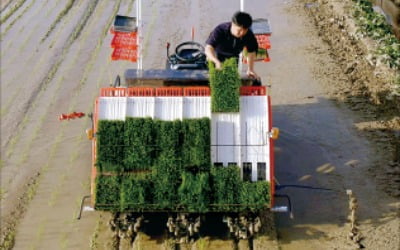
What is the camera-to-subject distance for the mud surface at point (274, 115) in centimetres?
920

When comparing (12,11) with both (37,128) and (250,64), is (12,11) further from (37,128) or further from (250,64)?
(250,64)

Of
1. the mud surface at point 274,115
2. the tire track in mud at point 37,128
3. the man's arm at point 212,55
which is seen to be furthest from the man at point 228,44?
the tire track in mud at point 37,128

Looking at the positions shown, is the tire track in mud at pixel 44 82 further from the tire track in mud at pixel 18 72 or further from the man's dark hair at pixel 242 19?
the man's dark hair at pixel 242 19

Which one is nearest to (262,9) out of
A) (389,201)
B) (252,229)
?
(389,201)

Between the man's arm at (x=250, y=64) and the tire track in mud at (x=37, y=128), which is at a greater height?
the man's arm at (x=250, y=64)

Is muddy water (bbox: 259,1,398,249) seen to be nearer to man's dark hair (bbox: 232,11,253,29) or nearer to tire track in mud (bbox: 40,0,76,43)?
man's dark hair (bbox: 232,11,253,29)

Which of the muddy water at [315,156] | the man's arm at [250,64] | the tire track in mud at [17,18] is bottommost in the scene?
the muddy water at [315,156]

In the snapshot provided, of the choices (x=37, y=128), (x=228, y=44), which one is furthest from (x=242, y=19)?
(x=37, y=128)

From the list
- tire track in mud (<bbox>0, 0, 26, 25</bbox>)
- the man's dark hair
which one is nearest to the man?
the man's dark hair

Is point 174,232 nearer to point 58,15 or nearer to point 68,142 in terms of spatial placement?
point 68,142

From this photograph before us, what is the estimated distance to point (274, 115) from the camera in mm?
12305

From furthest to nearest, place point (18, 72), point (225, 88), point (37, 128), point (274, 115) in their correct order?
1. point (18, 72)
2. point (274, 115)
3. point (37, 128)
4. point (225, 88)

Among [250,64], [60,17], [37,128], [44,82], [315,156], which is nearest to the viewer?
[250,64]

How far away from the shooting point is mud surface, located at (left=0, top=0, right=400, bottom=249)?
9203mm
